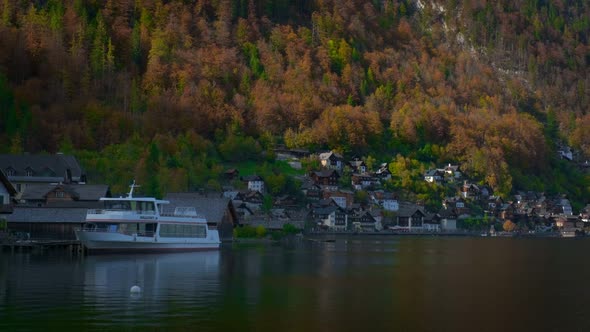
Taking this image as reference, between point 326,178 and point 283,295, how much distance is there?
112 m

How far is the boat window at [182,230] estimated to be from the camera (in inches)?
2783

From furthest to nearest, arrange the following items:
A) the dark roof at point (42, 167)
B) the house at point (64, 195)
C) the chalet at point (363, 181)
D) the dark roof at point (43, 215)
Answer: the chalet at point (363, 181)
the dark roof at point (42, 167)
the house at point (64, 195)
the dark roof at point (43, 215)

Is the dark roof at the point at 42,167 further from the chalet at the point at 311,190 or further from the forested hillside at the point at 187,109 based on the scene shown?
the chalet at the point at 311,190

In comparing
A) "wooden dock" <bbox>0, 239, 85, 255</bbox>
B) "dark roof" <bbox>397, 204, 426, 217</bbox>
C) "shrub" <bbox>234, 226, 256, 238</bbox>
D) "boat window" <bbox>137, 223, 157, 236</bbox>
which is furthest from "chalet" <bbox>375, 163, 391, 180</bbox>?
"wooden dock" <bbox>0, 239, 85, 255</bbox>

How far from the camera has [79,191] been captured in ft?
263

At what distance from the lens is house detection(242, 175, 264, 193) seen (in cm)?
13338

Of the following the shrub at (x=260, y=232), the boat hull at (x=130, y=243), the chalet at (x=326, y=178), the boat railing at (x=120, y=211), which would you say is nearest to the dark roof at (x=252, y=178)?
the chalet at (x=326, y=178)

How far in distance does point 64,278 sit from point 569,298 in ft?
79.4

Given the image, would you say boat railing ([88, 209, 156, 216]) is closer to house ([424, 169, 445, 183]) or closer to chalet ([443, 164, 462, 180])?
house ([424, 169, 445, 183])

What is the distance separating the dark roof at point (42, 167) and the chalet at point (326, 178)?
58.8 m

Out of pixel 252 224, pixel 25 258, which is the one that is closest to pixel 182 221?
pixel 25 258

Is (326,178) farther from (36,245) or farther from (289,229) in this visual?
(36,245)

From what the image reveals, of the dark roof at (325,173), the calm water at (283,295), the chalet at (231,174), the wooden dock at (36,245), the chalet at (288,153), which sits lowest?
the calm water at (283,295)

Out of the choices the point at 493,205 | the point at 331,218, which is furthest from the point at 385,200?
the point at 493,205
